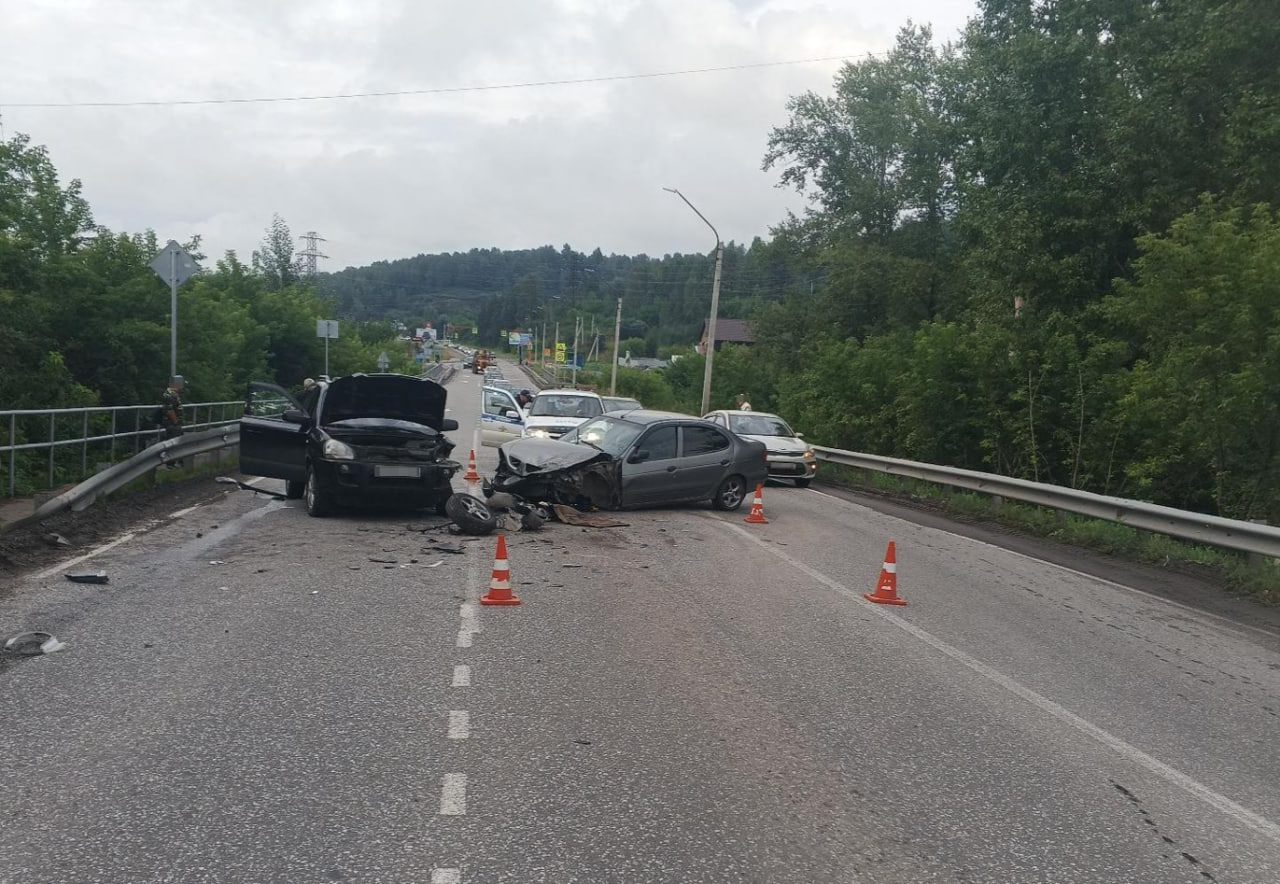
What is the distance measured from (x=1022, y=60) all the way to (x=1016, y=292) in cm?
550

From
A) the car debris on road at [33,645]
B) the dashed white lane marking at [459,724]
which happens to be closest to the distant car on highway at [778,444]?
the car debris on road at [33,645]

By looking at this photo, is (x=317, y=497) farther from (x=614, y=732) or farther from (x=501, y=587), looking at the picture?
(x=614, y=732)

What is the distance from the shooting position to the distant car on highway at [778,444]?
71.9ft

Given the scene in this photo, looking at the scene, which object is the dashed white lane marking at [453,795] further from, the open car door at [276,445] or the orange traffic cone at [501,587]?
the open car door at [276,445]

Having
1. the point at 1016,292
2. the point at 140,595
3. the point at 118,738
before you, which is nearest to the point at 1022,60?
the point at 1016,292

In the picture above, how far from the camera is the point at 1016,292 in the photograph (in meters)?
25.2

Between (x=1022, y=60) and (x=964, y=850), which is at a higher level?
(x=1022, y=60)

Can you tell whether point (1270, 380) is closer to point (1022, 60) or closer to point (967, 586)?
point (967, 586)

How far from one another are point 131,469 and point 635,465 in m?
6.87

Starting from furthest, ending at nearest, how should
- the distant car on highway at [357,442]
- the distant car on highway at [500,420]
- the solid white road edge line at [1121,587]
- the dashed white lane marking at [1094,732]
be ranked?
1. the distant car on highway at [500,420]
2. the distant car on highway at [357,442]
3. the solid white road edge line at [1121,587]
4. the dashed white lane marking at [1094,732]

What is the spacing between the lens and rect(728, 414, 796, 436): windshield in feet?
74.2

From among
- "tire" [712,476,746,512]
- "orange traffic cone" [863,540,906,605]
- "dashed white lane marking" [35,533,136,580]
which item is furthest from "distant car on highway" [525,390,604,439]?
"orange traffic cone" [863,540,906,605]

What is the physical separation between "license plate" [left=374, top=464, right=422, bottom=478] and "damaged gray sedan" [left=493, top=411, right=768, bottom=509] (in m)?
1.56

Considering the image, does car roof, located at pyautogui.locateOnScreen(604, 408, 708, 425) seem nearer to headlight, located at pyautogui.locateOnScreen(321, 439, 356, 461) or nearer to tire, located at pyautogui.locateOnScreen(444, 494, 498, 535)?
tire, located at pyautogui.locateOnScreen(444, 494, 498, 535)
